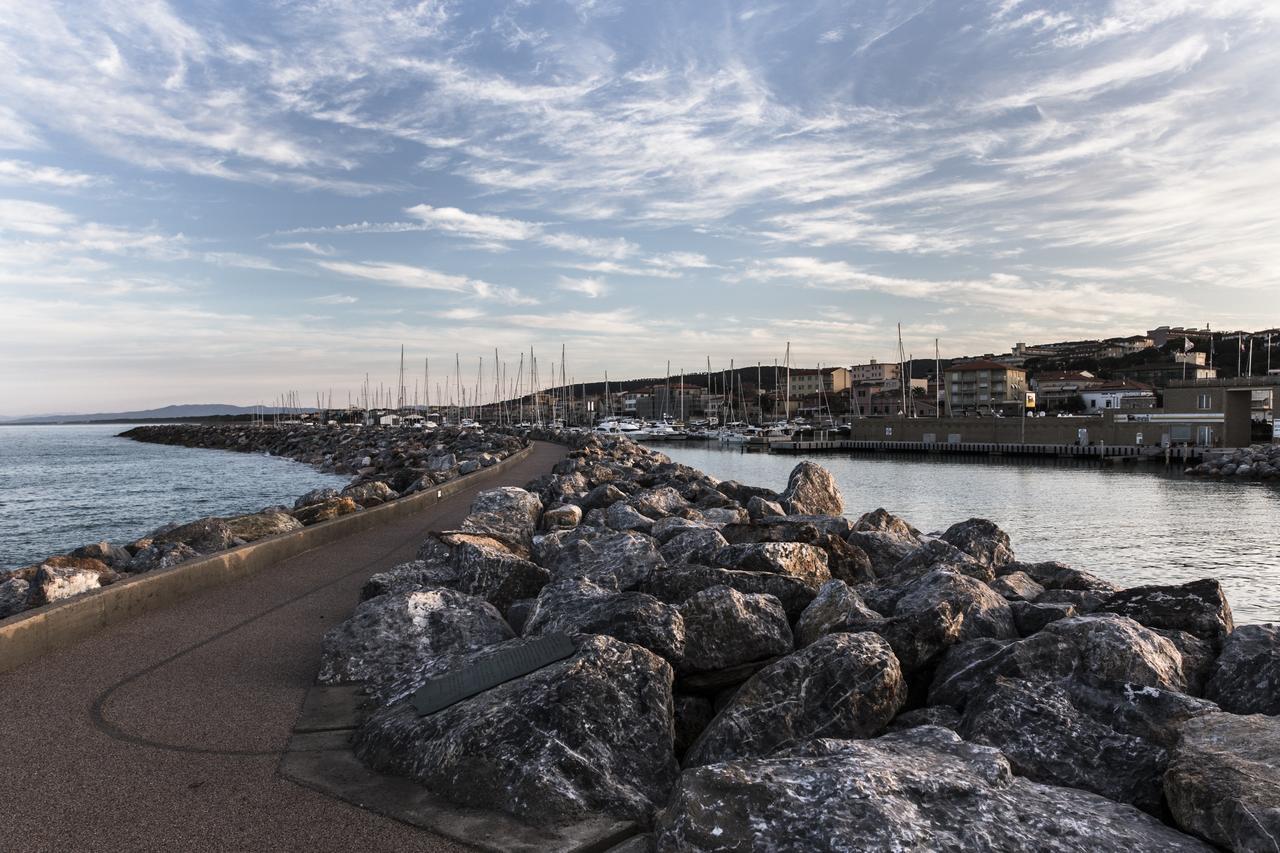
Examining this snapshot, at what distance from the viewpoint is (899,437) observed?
261 feet

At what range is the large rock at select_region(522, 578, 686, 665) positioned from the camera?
213 inches

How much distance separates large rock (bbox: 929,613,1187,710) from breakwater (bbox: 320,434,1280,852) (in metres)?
0.02

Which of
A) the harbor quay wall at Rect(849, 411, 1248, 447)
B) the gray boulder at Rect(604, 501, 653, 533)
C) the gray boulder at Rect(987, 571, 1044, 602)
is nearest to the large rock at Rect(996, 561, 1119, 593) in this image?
the gray boulder at Rect(987, 571, 1044, 602)

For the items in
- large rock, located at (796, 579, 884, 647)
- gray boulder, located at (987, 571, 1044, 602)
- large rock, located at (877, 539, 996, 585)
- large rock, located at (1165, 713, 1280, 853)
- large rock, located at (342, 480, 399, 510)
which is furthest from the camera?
large rock, located at (342, 480, 399, 510)

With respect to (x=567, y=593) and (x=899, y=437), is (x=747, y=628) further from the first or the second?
(x=899, y=437)

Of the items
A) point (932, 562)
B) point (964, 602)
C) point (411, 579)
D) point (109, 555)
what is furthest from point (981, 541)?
point (109, 555)

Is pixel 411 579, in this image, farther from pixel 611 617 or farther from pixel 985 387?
pixel 985 387

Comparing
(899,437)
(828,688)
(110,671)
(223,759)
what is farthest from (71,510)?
(899,437)

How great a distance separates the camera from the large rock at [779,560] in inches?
305

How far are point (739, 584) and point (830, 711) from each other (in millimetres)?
2366

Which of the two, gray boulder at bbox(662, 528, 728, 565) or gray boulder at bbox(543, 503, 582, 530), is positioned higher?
gray boulder at bbox(662, 528, 728, 565)

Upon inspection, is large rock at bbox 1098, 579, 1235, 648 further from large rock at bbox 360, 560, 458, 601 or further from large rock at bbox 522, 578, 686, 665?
large rock at bbox 360, 560, 458, 601

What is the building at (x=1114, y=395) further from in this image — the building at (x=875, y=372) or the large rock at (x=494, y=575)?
the large rock at (x=494, y=575)

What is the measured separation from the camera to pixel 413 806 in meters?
4.08
